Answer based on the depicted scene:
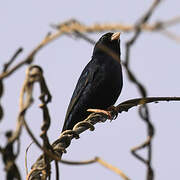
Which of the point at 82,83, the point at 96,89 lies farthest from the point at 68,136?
the point at 82,83

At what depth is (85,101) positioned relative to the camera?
586cm

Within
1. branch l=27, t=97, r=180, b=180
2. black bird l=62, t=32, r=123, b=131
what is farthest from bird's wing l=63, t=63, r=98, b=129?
branch l=27, t=97, r=180, b=180

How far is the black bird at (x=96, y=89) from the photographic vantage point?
18.7 feet

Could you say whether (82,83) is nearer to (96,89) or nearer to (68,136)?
(96,89)

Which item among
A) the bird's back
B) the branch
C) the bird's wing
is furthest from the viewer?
the bird's wing

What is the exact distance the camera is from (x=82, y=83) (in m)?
6.10

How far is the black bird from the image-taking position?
5.71 meters

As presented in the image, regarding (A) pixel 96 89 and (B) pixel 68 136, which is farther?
(A) pixel 96 89

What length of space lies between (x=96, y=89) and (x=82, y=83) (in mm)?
360

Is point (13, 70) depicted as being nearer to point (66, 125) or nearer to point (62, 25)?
point (62, 25)

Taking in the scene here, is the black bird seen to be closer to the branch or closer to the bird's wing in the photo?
the bird's wing

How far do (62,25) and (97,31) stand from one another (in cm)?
20

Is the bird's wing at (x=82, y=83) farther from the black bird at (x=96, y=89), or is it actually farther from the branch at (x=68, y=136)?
the branch at (x=68, y=136)

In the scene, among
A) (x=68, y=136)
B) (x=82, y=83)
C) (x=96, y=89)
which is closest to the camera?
(x=68, y=136)
